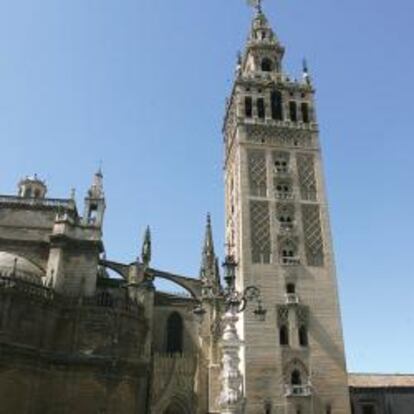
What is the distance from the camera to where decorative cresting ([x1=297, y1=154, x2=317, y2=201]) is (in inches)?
1393

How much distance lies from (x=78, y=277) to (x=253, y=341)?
10455mm

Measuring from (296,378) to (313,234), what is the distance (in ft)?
28.8

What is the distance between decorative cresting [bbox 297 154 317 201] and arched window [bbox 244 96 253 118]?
473 centimetres

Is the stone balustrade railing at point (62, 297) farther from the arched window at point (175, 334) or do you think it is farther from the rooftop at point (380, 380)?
the rooftop at point (380, 380)

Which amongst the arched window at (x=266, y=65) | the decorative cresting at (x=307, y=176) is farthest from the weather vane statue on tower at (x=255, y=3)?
the decorative cresting at (x=307, y=176)

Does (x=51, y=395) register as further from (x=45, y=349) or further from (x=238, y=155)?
(x=238, y=155)

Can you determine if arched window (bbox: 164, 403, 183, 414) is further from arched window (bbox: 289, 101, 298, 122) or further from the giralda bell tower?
arched window (bbox: 289, 101, 298, 122)

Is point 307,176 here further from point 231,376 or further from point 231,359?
point 231,376

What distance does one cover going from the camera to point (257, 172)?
35.7 metres

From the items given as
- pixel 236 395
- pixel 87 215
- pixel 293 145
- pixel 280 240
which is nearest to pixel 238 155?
pixel 293 145

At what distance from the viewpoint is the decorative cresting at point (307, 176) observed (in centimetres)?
3538

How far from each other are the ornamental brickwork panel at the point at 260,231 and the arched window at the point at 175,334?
6.25 metres

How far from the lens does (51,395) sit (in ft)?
91.6

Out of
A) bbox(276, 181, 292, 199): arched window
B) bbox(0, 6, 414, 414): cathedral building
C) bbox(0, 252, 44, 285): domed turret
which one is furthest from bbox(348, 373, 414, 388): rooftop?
bbox(0, 252, 44, 285): domed turret
